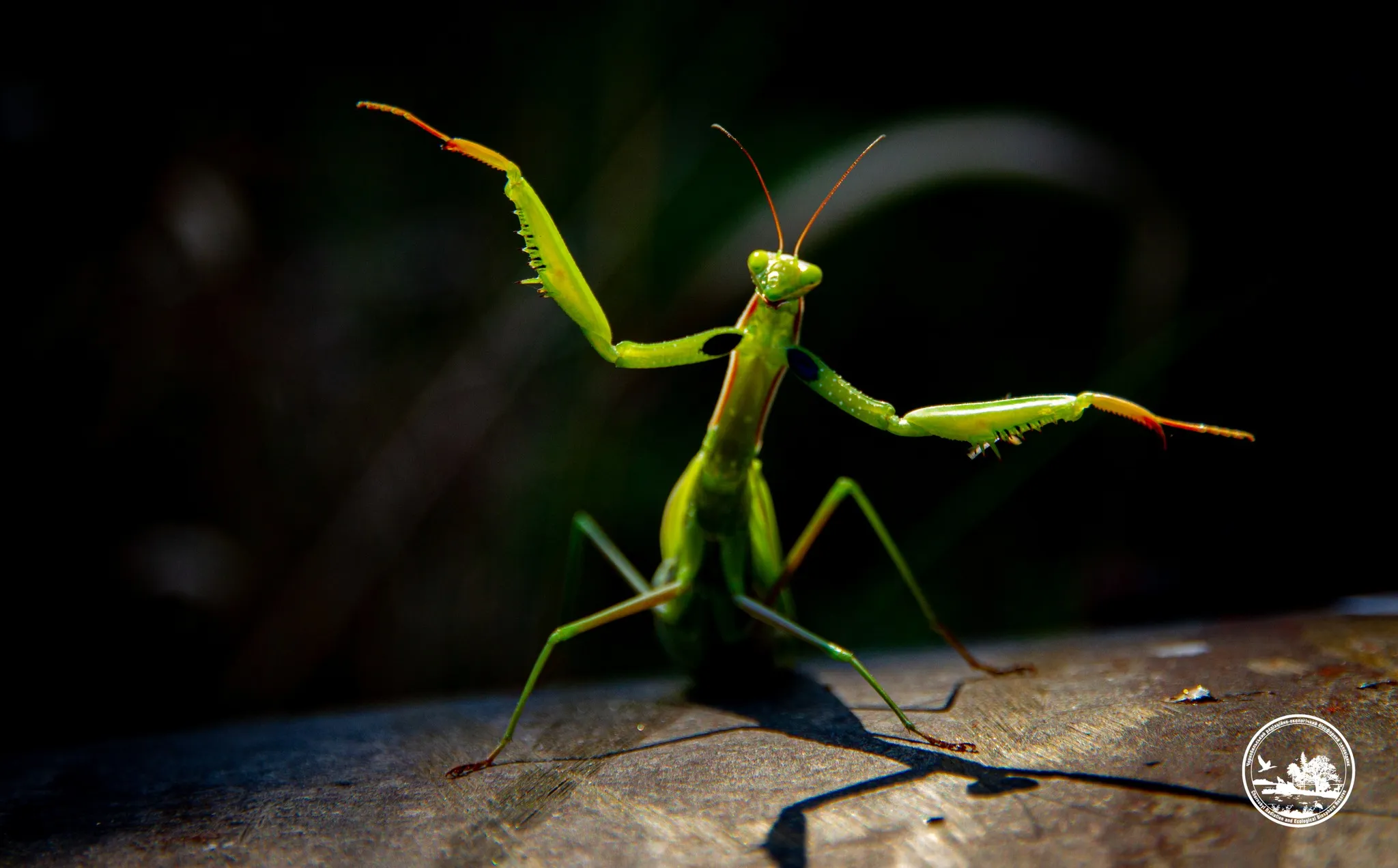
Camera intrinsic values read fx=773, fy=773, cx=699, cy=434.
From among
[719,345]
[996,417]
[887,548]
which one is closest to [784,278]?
[719,345]

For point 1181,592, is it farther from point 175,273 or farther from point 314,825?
point 175,273

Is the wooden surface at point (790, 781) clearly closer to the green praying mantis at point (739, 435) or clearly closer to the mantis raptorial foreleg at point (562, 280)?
the green praying mantis at point (739, 435)

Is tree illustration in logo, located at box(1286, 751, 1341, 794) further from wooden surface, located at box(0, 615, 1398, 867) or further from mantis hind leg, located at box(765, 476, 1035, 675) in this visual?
mantis hind leg, located at box(765, 476, 1035, 675)

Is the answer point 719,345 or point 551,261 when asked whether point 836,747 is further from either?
point 551,261

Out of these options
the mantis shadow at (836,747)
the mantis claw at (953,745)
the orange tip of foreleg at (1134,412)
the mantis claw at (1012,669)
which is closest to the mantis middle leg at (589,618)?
the mantis shadow at (836,747)

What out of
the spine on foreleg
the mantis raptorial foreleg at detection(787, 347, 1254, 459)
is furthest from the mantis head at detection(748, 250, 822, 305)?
the spine on foreleg

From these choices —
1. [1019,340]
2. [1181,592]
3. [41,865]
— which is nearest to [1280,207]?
[1019,340]
